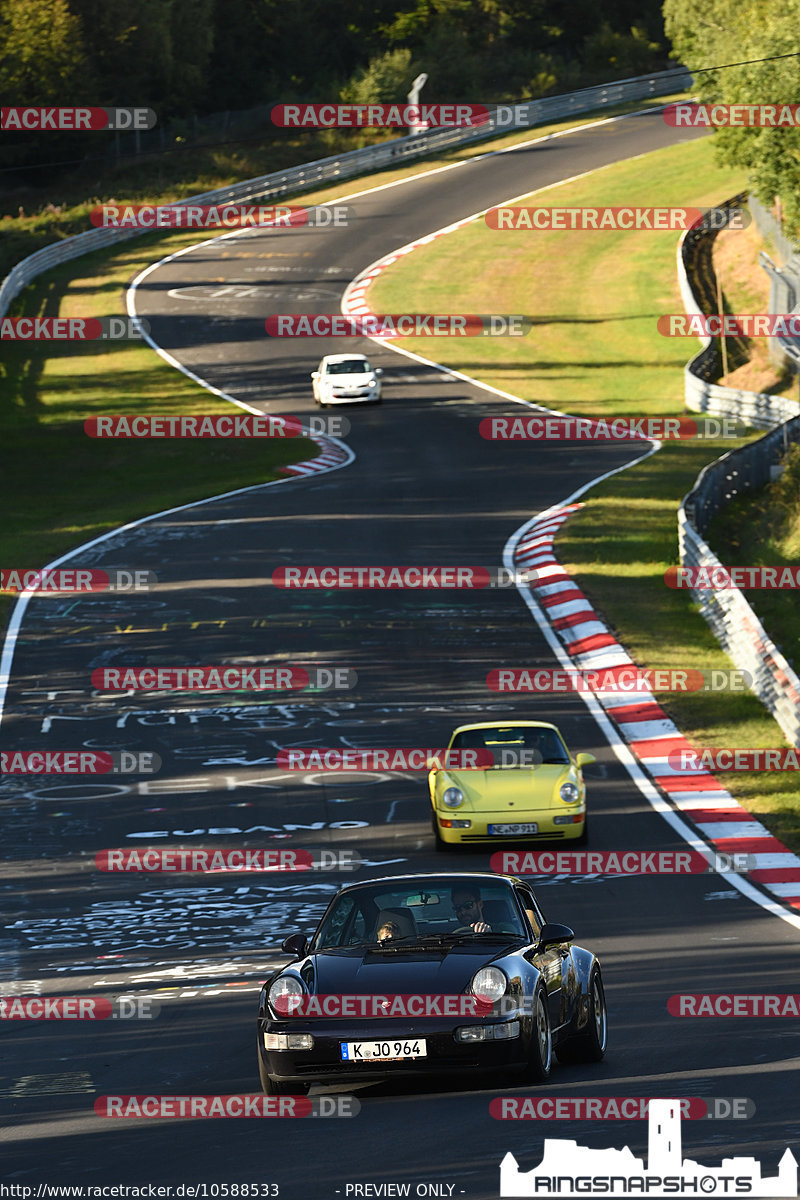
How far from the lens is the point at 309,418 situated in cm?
4556

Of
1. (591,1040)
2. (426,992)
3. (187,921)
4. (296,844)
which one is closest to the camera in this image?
(426,992)

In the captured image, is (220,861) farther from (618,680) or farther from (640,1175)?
(640,1175)

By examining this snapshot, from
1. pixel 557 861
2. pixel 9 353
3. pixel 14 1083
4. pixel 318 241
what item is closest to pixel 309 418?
pixel 9 353

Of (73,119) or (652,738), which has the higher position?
(73,119)

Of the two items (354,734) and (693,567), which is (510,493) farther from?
(354,734)

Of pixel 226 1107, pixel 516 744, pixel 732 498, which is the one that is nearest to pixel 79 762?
pixel 516 744

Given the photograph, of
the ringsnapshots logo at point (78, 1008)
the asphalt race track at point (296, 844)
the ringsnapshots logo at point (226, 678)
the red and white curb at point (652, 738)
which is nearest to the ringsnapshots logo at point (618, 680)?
the red and white curb at point (652, 738)

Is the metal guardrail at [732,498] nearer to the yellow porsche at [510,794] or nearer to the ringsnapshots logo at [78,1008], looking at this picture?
the yellow porsche at [510,794]

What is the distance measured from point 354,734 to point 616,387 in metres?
30.1

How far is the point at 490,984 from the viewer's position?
28.8 ft

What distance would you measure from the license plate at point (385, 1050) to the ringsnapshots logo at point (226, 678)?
14.2 meters

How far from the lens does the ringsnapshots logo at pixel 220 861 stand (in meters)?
15.9

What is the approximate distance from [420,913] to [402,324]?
4718 cm

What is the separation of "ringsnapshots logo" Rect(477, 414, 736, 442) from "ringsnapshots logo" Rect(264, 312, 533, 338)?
1127 cm
